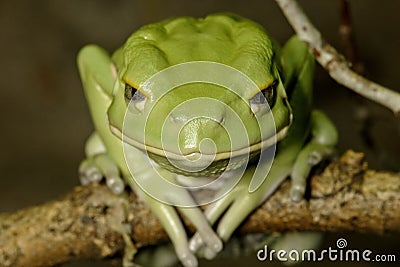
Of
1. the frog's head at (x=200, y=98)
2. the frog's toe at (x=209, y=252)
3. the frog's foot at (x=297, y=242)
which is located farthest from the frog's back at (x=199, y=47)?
the frog's foot at (x=297, y=242)

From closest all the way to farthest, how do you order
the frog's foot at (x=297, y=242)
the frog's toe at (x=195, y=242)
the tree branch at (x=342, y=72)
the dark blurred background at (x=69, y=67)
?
the tree branch at (x=342, y=72) → the frog's toe at (x=195, y=242) → the frog's foot at (x=297, y=242) → the dark blurred background at (x=69, y=67)

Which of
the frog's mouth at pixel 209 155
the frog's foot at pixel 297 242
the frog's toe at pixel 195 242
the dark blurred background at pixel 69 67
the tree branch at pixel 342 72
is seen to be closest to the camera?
the frog's mouth at pixel 209 155

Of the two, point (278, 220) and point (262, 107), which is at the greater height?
point (262, 107)

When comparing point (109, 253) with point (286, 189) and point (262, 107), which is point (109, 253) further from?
point (262, 107)

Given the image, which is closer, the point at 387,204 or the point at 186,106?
the point at 186,106

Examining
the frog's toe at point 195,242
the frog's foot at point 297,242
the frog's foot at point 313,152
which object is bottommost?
the frog's foot at point 297,242

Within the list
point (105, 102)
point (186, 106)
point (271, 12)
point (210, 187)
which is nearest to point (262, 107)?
point (186, 106)

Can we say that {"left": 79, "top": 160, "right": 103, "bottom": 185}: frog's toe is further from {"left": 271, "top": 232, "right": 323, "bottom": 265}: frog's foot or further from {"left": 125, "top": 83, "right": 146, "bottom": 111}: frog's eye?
{"left": 271, "top": 232, "right": 323, "bottom": 265}: frog's foot

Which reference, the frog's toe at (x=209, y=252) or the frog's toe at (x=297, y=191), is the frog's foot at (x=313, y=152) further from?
the frog's toe at (x=209, y=252)
